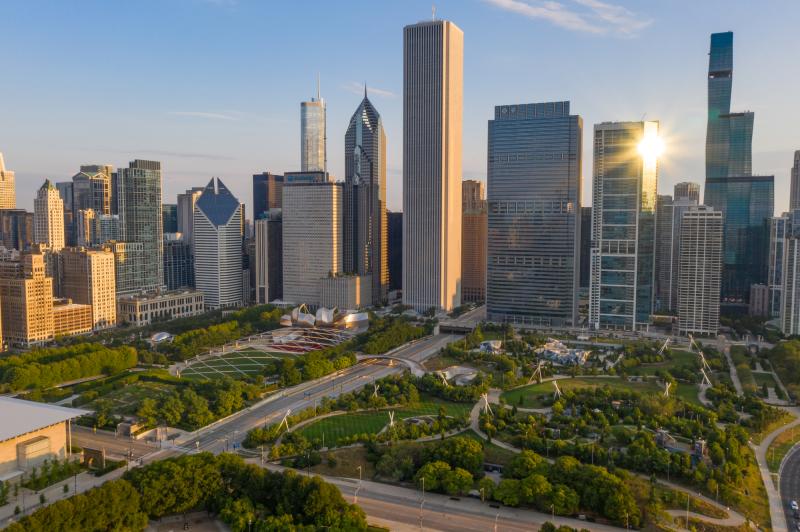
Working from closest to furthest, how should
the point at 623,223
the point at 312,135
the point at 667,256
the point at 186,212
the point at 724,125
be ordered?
the point at 623,223 < the point at 667,256 < the point at 724,125 < the point at 186,212 < the point at 312,135

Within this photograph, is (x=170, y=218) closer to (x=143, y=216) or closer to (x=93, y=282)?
(x=143, y=216)

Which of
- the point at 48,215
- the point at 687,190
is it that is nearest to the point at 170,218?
the point at 48,215

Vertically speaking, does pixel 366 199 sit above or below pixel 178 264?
above

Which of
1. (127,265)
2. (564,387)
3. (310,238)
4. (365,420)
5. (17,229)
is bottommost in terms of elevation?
(365,420)

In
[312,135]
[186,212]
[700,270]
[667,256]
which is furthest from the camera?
[312,135]

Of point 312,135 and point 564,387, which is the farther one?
point 312,135

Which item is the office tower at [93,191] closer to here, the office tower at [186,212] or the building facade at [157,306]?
the office tower at [186,212]

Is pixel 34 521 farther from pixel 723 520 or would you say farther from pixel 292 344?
pixel 292 344
